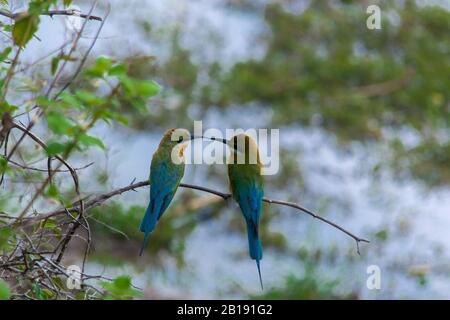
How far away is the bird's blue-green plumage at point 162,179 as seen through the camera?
1500mm

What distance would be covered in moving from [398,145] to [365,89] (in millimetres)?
531

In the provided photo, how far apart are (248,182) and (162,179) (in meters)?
0.30

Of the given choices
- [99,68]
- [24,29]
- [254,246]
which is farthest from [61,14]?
[254,246]

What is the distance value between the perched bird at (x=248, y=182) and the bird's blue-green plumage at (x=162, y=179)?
15cm

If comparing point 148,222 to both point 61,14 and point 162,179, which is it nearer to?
point 162,179

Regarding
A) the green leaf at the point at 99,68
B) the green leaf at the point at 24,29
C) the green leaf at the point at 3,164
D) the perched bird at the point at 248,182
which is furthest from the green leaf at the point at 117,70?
the perched bird at the point at 248,182

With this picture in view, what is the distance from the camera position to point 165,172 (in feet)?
5.11

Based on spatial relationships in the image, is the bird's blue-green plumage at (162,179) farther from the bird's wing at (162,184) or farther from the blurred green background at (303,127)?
the blurred green background at (303,127)

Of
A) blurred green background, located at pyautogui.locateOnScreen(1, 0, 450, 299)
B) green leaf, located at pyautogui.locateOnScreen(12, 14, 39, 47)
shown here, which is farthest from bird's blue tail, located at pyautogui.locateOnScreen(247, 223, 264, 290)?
blurred green background, located at pyautogui.locateOnScreen(1, 0, 450, 299)
